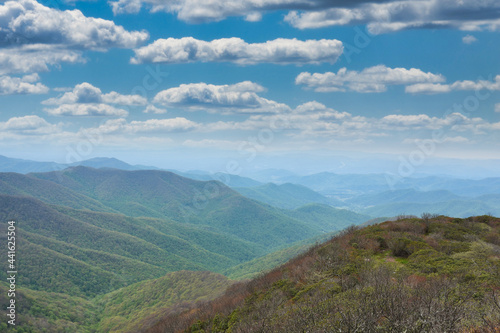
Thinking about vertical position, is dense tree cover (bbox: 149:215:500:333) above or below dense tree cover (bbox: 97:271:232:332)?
above

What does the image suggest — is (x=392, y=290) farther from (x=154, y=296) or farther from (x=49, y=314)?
(x=49, y=314)

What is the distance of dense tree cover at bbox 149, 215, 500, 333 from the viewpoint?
1034cm

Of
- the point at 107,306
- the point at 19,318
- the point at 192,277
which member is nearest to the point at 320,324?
the point at 19,318

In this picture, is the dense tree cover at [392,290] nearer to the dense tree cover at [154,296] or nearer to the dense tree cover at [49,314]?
the dense tree cover at [154,296]

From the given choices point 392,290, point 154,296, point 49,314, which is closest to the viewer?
point 392,290

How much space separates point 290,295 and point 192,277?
177 meters

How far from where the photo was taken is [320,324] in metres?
11.5

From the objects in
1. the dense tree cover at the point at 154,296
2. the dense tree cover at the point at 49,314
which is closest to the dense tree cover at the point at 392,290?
the dense tree cover at the point at 154,296

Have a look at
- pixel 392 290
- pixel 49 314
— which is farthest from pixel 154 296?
pixel 392 290

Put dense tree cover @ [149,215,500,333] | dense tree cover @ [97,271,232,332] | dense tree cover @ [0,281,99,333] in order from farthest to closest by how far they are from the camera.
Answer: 1. dense tree cover @ [97,271,232,332]
2. dense tree cover @ [0,281,99,333]
3. dense tree cover @ [149,215,500,333]

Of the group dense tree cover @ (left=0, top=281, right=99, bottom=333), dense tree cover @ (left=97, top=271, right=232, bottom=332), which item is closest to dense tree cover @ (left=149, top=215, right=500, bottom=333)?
dense tree cover @ (left=97, top=271, right=232, bottom=332)

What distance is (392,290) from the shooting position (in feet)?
41.6

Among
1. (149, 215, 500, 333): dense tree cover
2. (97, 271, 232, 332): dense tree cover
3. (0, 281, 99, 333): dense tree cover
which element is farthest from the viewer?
(97, 271, 232, 332): dense tree cover

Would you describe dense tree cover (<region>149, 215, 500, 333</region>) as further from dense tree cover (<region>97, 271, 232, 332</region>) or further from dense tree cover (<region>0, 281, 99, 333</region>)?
dense tree cover (<region>0, 281, 99, 333</region>)
